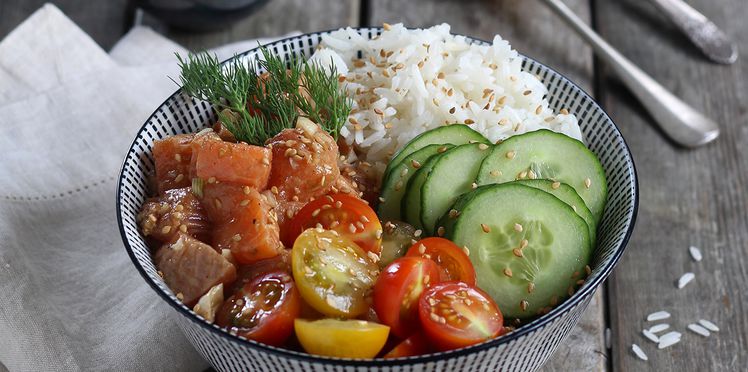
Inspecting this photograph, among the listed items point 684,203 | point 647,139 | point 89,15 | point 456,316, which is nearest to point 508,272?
point 456,316

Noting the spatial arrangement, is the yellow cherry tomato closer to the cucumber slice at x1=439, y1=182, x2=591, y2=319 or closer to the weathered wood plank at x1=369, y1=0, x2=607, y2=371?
the cucumber slice at x1=439, y1=182, x2=591, y2=319

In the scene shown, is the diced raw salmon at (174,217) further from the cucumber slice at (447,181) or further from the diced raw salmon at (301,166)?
the cucumber slice at (447,181)

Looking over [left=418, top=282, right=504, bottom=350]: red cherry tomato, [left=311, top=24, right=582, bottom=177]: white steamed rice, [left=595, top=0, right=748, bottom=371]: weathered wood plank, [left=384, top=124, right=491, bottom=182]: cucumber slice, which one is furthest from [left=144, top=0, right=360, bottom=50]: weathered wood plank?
[left=418, top=282, right=504, bottom=350]: red cherry tomato

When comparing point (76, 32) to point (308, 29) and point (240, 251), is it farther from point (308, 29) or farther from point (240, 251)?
point (240, 251)

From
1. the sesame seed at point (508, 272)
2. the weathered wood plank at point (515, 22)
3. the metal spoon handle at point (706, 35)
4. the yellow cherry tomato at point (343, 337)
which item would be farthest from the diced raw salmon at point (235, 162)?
the metal spoon handle at point (706, 35)

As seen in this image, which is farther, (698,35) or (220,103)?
(698,35)

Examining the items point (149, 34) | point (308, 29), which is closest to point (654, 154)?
point (308, 29)
